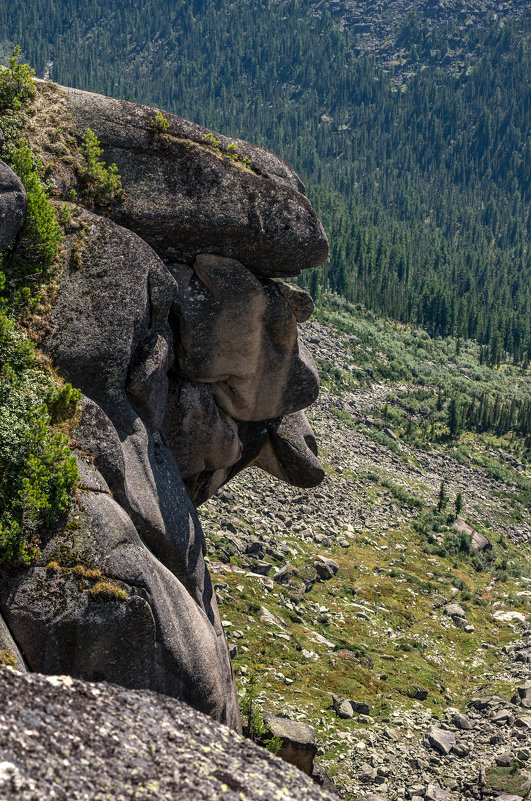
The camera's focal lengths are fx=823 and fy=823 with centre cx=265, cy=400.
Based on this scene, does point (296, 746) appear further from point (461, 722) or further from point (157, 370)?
point (157, 370)

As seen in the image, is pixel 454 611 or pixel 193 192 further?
pixel 454 611

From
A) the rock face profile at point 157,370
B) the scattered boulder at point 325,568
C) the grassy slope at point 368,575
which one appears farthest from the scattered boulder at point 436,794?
the scattered boulder at point 325,568

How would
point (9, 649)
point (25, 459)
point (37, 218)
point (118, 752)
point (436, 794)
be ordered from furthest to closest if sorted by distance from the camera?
point (436, 794) → point (37, 218) → point (25, 459) → point (9, 649) → point (118, 752)

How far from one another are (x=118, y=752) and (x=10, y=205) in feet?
36.8

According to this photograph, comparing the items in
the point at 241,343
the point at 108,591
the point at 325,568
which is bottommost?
the point at 325,568

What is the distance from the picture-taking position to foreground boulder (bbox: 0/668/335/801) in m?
9.86

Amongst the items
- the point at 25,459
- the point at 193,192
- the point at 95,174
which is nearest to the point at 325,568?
the point at 193,192

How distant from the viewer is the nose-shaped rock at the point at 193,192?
21250 millimetres

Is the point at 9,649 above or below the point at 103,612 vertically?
above

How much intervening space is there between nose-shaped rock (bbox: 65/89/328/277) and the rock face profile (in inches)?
1.5

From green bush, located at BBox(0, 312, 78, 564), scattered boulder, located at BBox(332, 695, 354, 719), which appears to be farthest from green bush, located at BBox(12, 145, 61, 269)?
scattered boulder, located at BBox(332, 695, 354, 719)

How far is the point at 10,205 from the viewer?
1702cm

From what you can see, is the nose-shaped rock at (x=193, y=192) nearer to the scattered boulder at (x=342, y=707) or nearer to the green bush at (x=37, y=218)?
the green bush at (x=37, y=218)

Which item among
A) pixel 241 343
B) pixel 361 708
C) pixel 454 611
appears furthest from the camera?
pixel 454 611
